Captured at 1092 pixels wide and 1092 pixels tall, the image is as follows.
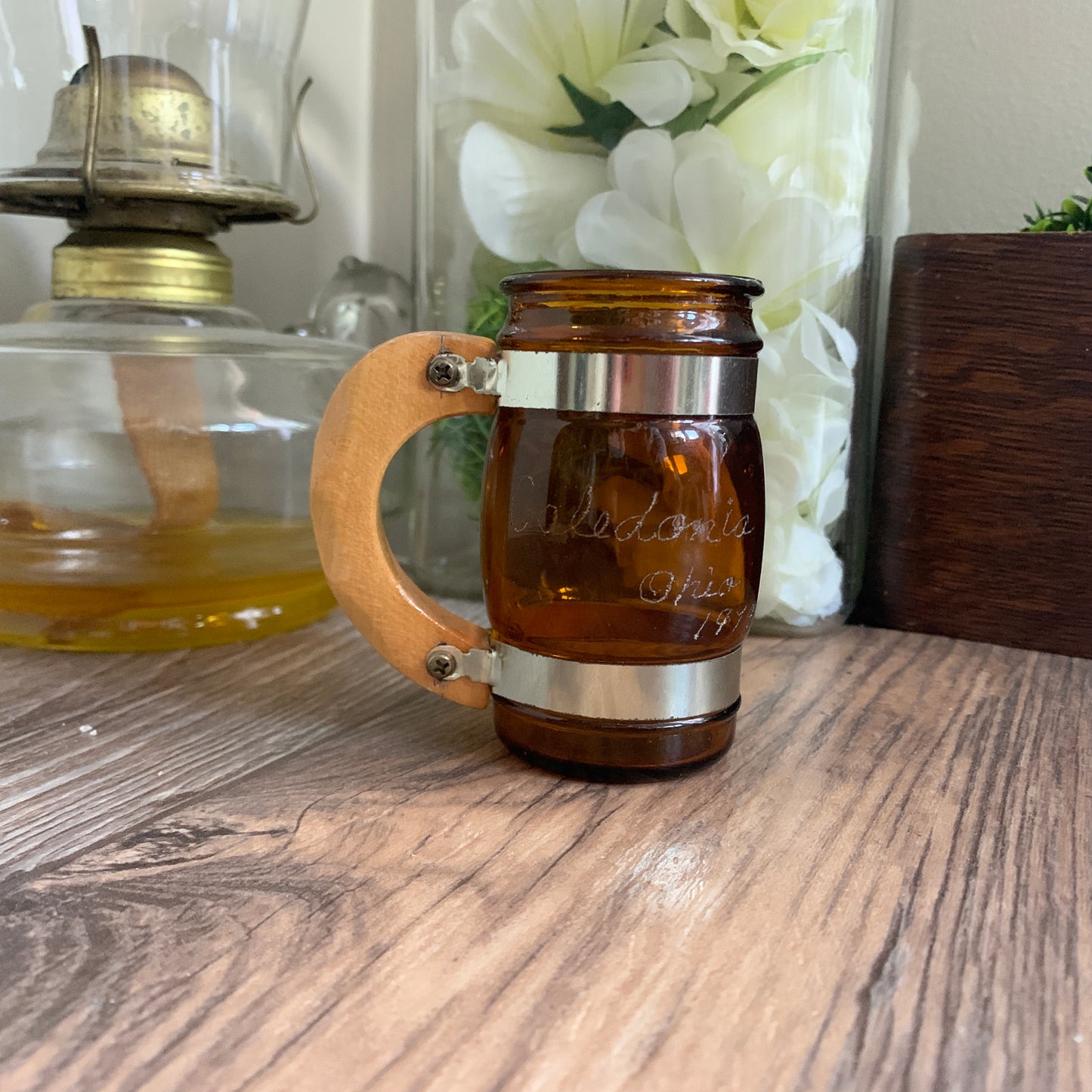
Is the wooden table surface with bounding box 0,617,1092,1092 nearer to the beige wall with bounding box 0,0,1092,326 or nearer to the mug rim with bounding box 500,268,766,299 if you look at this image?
the mug rim with bounding box 500,268,766,299

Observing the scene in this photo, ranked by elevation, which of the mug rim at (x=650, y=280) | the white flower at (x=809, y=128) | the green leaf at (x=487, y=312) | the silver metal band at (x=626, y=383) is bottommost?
the silver metal band at (x=626, y=383)

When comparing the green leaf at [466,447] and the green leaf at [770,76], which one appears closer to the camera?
the green leaf at [770,76]

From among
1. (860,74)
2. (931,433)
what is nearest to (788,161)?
(860,74)

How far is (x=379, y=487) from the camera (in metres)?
0.46

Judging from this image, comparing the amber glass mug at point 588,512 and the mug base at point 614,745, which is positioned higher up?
the amber glass mug at point 588,512

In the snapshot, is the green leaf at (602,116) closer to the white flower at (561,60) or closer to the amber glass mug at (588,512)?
the white flower at (561,60)

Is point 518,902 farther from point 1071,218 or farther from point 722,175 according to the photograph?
point 1071,218

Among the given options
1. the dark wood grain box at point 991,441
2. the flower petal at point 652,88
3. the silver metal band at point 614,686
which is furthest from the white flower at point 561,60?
the silver metal band at point 614,686

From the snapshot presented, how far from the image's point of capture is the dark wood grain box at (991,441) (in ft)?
2.12

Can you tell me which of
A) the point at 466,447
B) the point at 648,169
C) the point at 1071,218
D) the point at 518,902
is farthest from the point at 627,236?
the point at 518,902

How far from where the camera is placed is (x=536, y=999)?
11.7 inches

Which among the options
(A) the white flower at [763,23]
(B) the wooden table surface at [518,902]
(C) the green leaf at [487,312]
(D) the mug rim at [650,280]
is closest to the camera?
(B) the wooden table surface at [518,902]

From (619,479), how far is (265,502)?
34 cm

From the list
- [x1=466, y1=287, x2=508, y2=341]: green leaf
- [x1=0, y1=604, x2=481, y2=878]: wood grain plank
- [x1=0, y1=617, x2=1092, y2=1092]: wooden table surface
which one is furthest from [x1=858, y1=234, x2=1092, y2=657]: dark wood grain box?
[x1=0, y1=604, x2=481, y2=878]: wood grain plank
